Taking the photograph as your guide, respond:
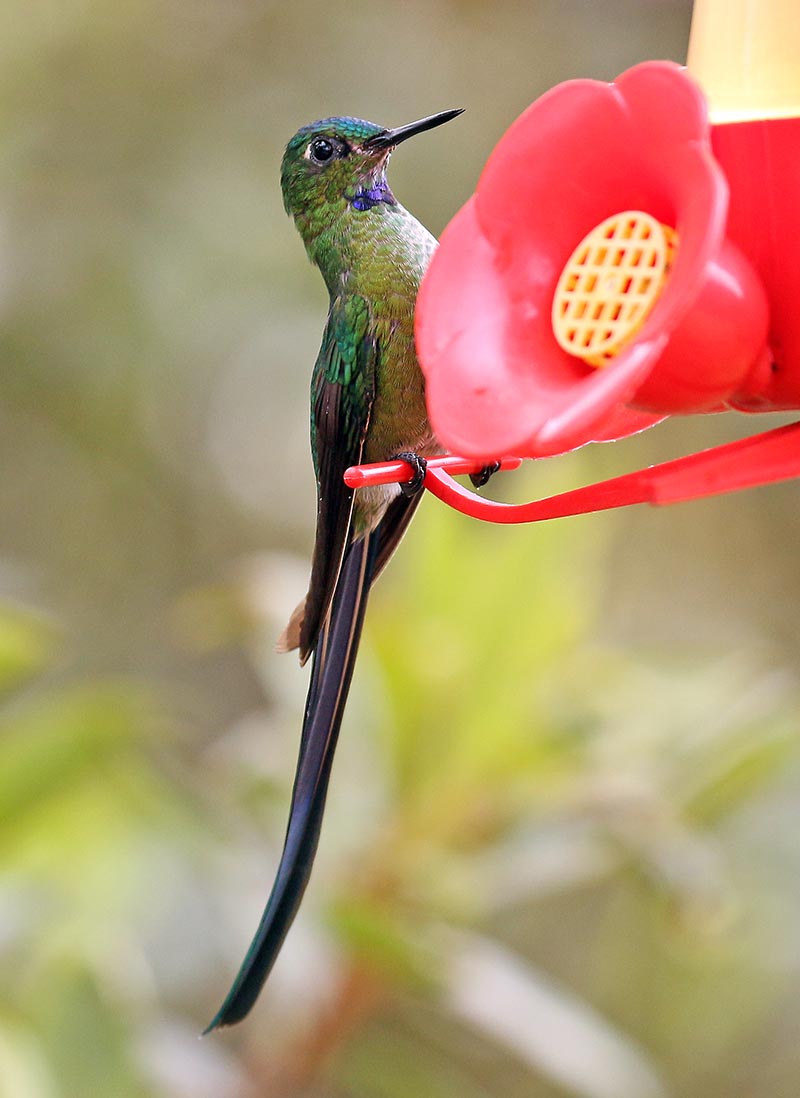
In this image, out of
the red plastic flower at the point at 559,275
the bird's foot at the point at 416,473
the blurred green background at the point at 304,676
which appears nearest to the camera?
the red plastic flower at the point at 559,275

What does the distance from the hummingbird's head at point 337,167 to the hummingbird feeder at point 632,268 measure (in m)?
0.55

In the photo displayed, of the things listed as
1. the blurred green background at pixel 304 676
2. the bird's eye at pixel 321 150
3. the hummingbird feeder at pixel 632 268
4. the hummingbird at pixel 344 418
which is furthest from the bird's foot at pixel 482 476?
the blurred green background at pixel 304 676

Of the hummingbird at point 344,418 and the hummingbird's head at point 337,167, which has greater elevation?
the hummingbird's head at point 337,167

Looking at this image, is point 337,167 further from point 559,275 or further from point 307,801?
point 307,801

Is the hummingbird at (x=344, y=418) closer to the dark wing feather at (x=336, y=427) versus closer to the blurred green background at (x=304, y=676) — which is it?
the dark wing feather at (x=336, y=427)

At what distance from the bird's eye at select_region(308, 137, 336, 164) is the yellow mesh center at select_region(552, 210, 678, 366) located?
654 mm

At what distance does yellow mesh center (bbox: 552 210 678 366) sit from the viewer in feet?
3.38

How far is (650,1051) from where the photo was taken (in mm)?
3562

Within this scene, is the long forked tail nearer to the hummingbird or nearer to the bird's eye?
the hummingbird

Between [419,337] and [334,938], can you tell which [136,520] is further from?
[419,337]

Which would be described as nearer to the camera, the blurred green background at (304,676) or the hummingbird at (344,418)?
the hummingbird at (344,418)

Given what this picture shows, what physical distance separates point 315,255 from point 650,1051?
2655mm

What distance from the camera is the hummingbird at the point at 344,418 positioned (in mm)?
1335

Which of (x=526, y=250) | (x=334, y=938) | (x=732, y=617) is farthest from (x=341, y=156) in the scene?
(x=732, y=617)
